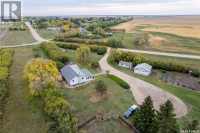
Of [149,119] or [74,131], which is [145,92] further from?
[74,131]

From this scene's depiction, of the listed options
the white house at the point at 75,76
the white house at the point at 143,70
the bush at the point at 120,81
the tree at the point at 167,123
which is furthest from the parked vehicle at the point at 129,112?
the white house at the point at 143,70

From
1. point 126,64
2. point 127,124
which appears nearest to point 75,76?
point 127,124

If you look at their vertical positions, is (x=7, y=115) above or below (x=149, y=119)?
below

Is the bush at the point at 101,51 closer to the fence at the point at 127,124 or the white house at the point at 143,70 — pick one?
the white house at the point at 143,70

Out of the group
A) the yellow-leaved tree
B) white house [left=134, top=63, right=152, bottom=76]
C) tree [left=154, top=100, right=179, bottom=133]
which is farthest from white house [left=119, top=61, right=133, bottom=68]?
tree [left=154, top=100, right=179, bottom=133]

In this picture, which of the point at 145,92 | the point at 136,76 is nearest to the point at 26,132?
the point at 145,92

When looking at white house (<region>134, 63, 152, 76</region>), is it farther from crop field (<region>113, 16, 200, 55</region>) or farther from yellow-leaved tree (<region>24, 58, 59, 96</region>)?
crop field (<region>113, 16, 200, 55</region>)

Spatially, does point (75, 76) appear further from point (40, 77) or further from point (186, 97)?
point (186, 97)
